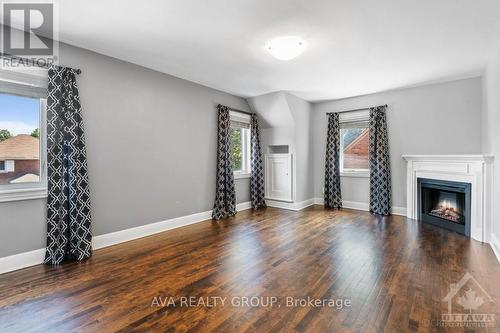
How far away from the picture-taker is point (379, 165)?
4.71m

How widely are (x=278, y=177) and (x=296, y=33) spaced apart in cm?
338

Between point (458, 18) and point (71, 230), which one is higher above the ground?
point (458, 18)

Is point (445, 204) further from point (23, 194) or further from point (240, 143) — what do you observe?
point (23, 194)

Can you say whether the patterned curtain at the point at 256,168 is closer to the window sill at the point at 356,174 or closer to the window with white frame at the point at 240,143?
the window with white frame at the point at 240,143

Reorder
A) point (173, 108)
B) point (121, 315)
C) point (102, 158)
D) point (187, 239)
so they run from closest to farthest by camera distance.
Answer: point (121, 315)
point (102, 158)
point (187, 239)
point (173, 108)

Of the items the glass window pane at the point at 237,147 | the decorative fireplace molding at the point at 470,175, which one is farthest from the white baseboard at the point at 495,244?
the glass window pane at the point at 237,147

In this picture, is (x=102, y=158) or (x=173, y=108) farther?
(x=173, y=108)

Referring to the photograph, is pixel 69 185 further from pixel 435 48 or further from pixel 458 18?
pixel 435 48

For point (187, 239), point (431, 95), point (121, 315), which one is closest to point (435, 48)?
point (431, 95)

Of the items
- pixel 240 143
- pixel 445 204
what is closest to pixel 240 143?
pixel 240 143

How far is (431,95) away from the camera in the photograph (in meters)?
4.29

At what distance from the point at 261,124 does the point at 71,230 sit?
160 inches
